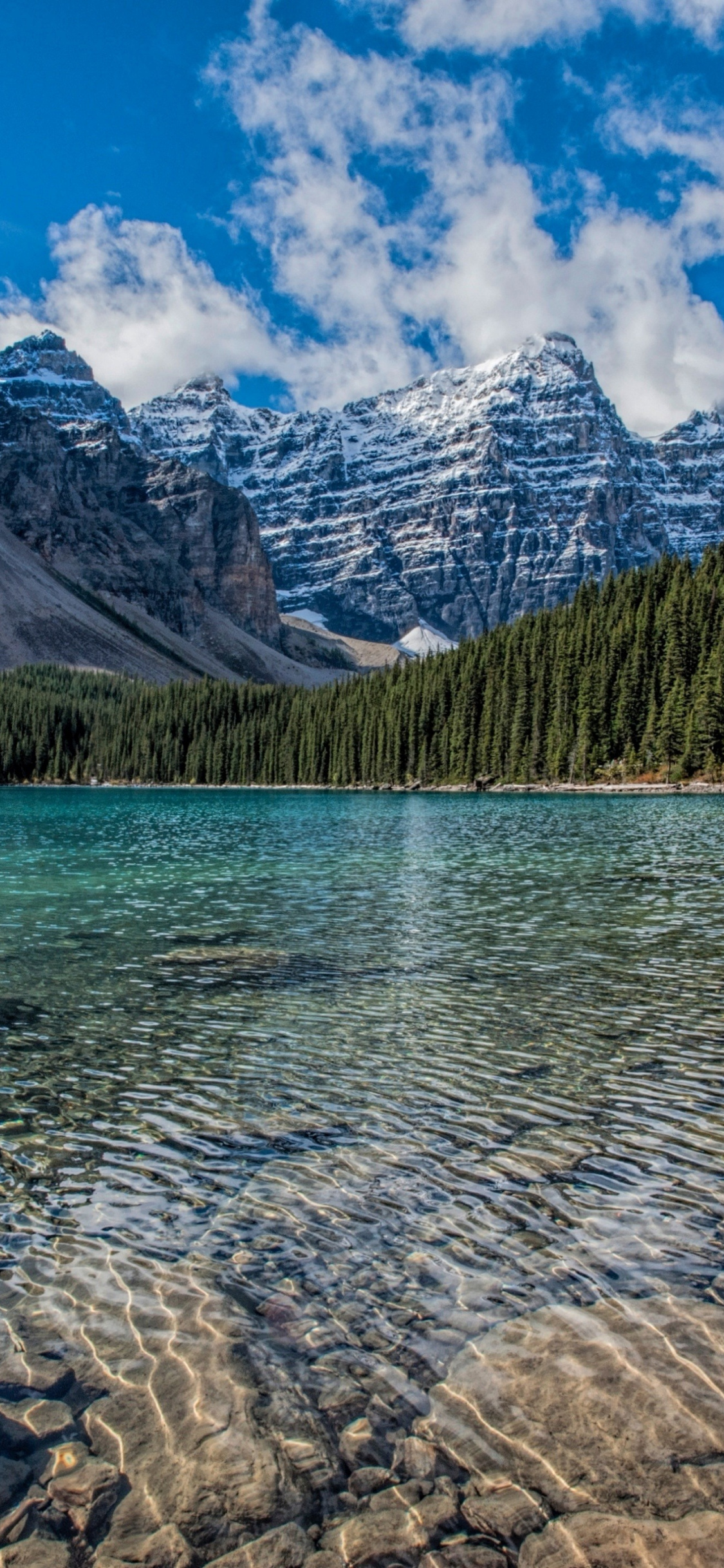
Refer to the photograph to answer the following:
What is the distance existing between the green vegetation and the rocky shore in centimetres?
9818

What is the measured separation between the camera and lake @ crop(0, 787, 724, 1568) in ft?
19.5

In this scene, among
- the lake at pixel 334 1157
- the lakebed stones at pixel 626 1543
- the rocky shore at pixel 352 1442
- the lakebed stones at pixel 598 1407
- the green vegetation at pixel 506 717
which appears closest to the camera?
the lakebed stones at pixel 626 1543

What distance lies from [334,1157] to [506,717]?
117m

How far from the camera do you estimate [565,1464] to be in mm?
5094

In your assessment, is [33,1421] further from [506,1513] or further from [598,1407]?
[598,1407]

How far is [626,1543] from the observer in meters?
4.52

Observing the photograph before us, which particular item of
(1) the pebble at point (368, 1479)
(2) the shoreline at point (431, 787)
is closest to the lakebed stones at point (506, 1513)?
(1) the pebble at point (368, 1479)

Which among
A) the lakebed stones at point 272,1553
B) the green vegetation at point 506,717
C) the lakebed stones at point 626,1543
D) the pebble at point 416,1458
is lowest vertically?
the lakebed stones at point 272,1553

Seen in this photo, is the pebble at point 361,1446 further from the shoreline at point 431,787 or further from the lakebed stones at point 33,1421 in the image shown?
the shoreline at point 431,787

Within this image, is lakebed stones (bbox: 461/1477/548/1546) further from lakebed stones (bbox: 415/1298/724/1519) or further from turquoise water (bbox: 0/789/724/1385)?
turquoise water (bbox: 0/789/724/1385)

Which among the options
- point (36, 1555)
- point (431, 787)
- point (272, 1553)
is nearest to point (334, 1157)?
point (272, 1553)

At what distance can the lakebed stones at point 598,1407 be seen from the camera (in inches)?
195

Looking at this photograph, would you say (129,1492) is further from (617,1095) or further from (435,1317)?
(617,1095)

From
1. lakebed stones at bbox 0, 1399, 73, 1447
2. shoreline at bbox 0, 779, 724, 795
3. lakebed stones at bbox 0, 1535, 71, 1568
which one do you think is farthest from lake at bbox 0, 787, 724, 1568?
shoreline at bbox 0, 779, 724, 795
